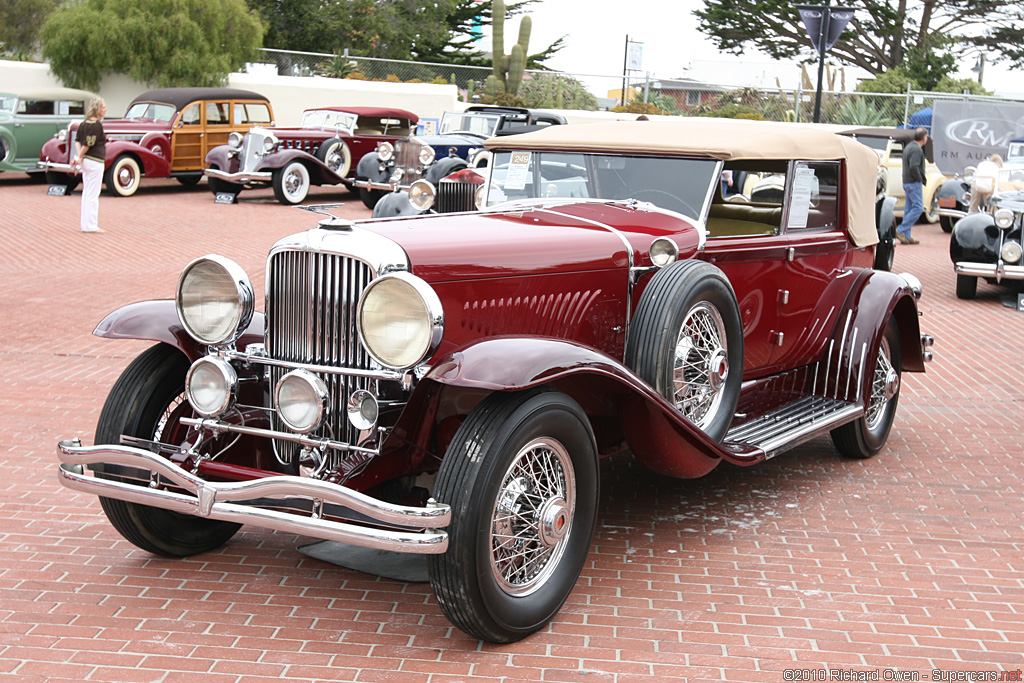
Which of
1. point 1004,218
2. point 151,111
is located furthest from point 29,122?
point 1004,218

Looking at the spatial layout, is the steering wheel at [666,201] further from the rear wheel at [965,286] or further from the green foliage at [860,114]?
the green foliage at [860,114]

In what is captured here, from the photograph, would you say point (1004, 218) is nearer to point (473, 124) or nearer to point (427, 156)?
point (427, 156)

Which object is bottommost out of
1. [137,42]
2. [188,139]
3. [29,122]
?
[188,139]

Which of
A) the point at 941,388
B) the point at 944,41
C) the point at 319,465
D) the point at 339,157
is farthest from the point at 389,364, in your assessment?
the point at 944,41

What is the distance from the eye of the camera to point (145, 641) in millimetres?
3209

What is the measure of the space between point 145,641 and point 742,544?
7.83 feet

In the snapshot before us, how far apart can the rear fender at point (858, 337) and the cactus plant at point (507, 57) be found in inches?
907

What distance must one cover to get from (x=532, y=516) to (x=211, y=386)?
1.22 m

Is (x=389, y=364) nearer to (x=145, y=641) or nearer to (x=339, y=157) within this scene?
(x=145, y=641)

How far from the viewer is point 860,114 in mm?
24594

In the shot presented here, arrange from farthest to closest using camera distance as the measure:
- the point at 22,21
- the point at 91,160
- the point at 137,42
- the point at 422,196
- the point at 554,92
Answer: the point at 22,21 → the point at 554,92 → the point at 137,42 → the point at 91,160 → the point at 422,196

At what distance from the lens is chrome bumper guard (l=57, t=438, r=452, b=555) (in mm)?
2994

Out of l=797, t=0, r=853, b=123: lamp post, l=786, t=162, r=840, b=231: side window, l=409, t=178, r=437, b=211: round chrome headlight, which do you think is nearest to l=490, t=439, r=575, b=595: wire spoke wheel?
l=786, t=162, r=840, b=231: side window

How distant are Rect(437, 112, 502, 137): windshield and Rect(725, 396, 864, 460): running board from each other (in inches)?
583
